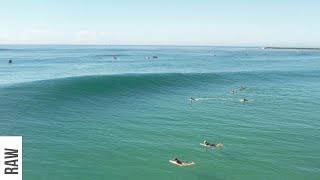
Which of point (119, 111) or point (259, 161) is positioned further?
point (119, 111)

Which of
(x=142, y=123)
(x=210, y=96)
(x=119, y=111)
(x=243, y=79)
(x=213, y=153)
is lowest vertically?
(x=213, y=153)

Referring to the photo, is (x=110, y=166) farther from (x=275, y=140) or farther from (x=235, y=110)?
(x=235, y=110)

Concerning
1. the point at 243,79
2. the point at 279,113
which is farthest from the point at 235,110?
the point at 243,79

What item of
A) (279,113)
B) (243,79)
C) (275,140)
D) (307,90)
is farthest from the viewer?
(243,79)

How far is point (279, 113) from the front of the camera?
5172 cm

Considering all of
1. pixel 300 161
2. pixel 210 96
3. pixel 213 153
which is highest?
pixel 210 96

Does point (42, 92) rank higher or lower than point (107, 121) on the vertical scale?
higher

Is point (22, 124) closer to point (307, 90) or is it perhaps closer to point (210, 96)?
point (210, 96)

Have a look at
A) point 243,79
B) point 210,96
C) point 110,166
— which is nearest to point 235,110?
point 210,96

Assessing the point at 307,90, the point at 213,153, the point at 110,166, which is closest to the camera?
the point at 110,166

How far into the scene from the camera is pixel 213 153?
34.7 meters

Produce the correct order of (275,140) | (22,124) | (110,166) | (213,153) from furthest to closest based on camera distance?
(22,124), (275,140), (213,153), (110,166)

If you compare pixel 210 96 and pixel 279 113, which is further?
pixel 210 96

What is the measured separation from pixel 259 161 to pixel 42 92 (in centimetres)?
3916
